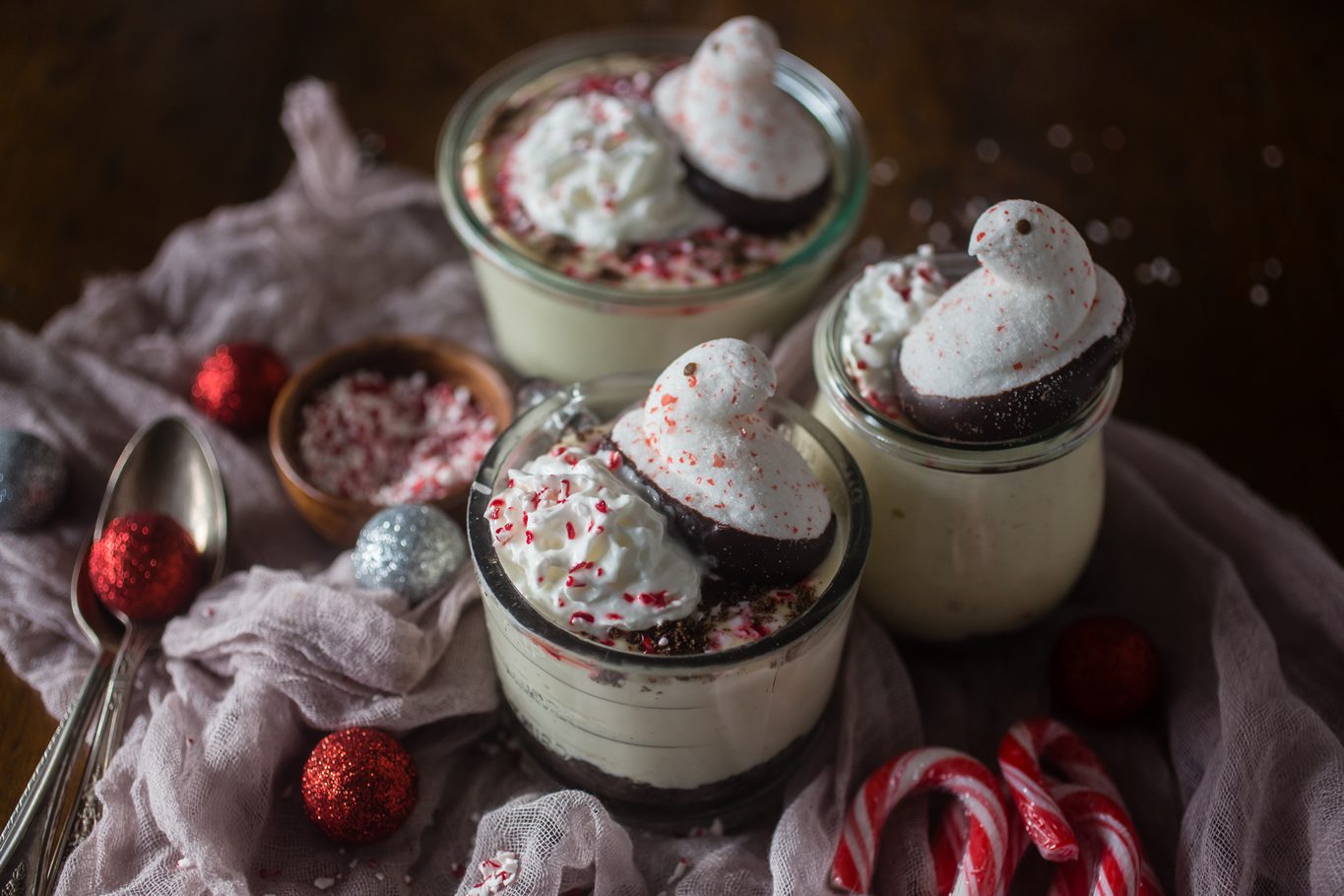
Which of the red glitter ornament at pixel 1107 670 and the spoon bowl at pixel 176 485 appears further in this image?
the spoon bowl at pixel 176 485

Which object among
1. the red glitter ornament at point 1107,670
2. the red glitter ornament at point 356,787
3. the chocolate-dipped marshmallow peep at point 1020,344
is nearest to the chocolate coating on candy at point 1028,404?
the chocolate-dipped marshmallow peep at point 1020,344

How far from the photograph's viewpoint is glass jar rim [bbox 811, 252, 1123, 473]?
124cm

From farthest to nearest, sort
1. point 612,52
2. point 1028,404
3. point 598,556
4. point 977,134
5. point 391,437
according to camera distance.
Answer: point 977,134 → point 612,52 → point 391,437 → point 1028,404 → point 598,556

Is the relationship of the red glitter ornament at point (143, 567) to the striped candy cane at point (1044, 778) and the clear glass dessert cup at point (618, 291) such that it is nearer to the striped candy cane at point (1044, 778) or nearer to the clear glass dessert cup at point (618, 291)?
the clear glass dessert cup at point (618, 291)

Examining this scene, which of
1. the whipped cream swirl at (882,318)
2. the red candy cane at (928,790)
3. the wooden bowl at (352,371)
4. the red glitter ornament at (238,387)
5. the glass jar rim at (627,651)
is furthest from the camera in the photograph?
the red glitter ornament at (238,387)

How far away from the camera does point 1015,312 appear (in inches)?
46.5

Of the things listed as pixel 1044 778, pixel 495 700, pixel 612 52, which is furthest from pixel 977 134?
pixel 495 700

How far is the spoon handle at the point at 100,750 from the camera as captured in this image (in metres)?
1.21

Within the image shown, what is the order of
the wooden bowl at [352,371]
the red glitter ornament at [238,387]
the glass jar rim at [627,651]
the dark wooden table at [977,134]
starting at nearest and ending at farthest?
the glass jar rim at [627,651] → the wooden bowl at [352,371] → the red glitter ornament at [238,387] → the dark wooden table at [977,134]

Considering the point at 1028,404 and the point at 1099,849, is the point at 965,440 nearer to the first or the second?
the point at 1028,404

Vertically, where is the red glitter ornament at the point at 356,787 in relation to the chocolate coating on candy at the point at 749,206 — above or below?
below

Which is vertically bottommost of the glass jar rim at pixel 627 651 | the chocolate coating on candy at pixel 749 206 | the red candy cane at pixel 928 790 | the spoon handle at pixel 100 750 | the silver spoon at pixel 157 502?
the red candy cane at pixel 928 790

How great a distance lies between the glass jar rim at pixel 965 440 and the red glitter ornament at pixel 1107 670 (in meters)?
0.25

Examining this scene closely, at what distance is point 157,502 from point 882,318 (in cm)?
87
